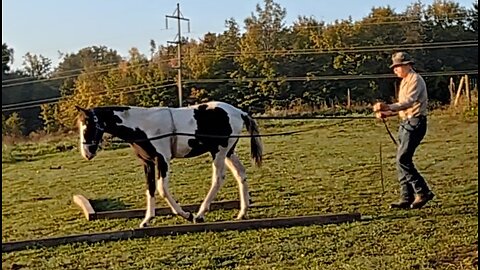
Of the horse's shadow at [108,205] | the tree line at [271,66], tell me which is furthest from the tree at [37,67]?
the horse's shadow at [108,205]

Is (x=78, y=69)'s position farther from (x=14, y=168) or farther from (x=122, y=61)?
(x=14, y=168)

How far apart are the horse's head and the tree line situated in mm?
12304

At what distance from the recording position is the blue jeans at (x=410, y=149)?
22.6 ft

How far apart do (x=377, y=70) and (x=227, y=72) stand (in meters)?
5.90

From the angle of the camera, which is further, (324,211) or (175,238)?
(324,211)

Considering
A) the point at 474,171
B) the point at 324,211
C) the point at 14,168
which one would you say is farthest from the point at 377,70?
the point at 324,211

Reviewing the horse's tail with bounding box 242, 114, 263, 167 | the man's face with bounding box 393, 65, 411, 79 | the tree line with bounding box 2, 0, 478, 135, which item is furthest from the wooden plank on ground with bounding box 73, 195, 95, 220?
the tree line with bounding box 2, 0, 478, 135

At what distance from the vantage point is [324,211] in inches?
287

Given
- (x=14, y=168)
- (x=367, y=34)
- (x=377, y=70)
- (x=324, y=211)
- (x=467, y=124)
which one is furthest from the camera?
(x=367, y=34)

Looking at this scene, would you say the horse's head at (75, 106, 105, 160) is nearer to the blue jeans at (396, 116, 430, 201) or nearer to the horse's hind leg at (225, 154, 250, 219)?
the horse's hind leg at (225, 154, 250, 219)

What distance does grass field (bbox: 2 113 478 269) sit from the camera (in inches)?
204

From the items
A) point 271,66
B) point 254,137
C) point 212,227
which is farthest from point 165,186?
point 271,66

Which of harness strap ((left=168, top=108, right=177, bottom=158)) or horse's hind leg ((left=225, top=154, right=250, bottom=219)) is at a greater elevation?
harness strap ((left=168, top=108, right=177, bottom=158))

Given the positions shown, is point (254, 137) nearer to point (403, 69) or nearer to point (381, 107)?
point (381, 107)
